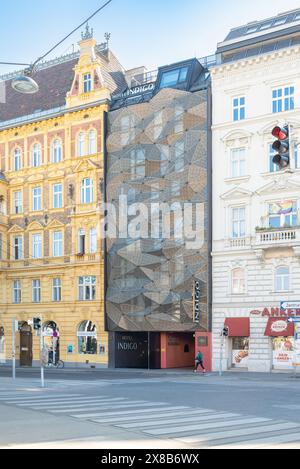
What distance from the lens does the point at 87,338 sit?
47938 millimetres

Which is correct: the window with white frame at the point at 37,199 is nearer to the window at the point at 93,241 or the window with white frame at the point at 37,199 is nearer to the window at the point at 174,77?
the window at the point at 93,241

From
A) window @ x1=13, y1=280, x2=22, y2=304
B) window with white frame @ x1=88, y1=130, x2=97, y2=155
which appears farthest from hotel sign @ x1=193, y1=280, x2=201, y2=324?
window @ x1=13, y1=280, x2=22, y2=304

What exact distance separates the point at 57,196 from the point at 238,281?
1660 cm

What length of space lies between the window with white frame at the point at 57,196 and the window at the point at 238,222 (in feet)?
48.2

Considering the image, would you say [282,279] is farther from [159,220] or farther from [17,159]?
[17,159]

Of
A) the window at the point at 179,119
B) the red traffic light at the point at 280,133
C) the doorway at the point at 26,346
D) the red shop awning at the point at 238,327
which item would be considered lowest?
the doorway at the point at 26,346

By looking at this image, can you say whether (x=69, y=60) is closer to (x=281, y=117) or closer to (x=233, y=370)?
(x=281, y=117)

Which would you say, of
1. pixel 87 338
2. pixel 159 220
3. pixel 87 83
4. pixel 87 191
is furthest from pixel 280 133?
pixel 87 83

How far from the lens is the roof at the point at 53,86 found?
169ft

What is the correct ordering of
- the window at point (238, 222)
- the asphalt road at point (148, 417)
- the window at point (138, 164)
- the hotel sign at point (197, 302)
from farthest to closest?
the window at point (138, 164) → the hotel sign at point (197, 302) → the window at point (238, 222) → the asphalt road at point (148, 417)

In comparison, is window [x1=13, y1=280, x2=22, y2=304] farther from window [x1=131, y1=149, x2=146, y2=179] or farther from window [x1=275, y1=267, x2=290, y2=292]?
window [x1=275, y1=267, x2=290, y2=292]

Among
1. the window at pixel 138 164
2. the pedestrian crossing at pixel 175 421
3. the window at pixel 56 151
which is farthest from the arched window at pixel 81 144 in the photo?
the pedestrian crossing at pixel 175 421

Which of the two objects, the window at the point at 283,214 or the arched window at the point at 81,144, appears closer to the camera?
the window at the point at 283,214
